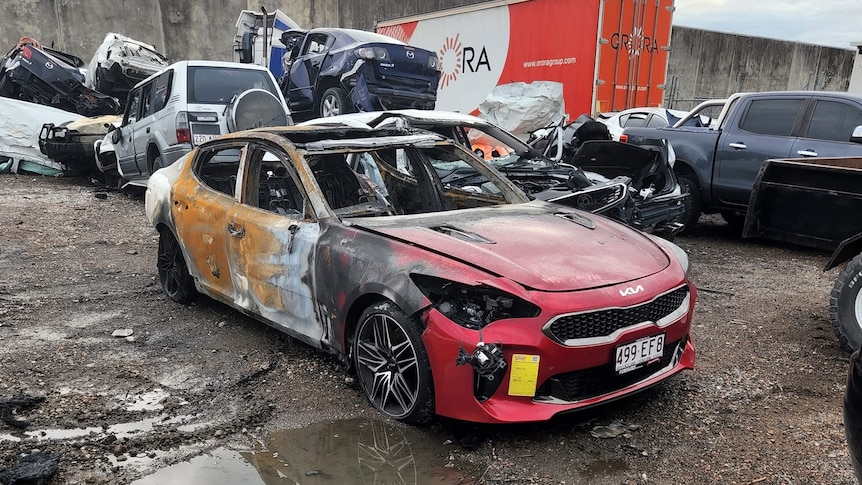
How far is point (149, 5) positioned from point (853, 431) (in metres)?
23.9

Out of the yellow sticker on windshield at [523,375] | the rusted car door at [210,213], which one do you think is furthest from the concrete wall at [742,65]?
the yellow sticker on windshield at [523,375]

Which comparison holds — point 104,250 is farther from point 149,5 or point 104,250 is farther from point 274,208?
point 149,5

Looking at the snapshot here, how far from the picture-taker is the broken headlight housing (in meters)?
2.93

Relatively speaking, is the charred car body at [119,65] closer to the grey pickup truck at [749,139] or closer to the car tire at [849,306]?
the grey pickup truck at [749,139]

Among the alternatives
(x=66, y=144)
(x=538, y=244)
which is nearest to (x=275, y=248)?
(x=538, y=244)

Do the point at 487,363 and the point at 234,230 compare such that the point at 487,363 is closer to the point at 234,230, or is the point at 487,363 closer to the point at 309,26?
the point at 234,230

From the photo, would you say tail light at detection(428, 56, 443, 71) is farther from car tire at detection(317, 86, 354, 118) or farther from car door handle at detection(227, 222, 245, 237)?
car door handle at detection(227, 222, 245, 237)

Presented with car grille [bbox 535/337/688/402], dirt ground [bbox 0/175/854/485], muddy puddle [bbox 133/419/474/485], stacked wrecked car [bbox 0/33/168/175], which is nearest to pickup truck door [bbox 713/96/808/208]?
dirt ground [bbox 0/175/854/485]

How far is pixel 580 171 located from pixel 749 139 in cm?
254

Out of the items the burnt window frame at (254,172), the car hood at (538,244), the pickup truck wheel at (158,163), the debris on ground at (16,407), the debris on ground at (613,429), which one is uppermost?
the burnt window frame at (254,172)

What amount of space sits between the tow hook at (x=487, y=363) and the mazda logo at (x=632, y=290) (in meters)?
0.66

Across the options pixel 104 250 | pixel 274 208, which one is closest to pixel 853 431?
pixel 274 208

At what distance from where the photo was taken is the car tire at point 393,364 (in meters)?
3.04

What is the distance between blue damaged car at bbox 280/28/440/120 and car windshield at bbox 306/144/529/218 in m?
4.68
